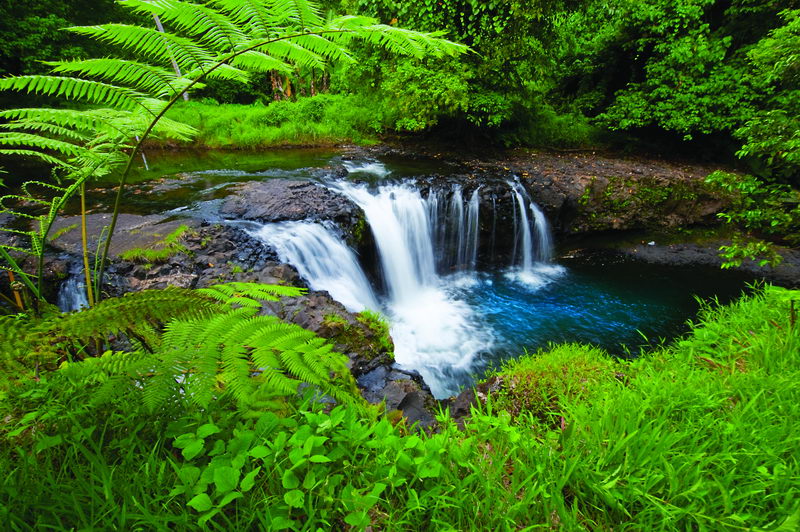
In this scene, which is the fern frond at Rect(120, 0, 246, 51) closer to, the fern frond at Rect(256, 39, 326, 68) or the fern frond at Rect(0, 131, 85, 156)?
the fern frond at Rect(256, 39, 326, 68)

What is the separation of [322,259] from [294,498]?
463cm

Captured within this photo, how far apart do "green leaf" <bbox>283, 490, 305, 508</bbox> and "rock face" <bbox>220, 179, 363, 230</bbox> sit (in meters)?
5.34

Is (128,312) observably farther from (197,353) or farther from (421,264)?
(421,264)

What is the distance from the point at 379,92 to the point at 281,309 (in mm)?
9070

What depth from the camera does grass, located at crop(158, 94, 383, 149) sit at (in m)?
12.4

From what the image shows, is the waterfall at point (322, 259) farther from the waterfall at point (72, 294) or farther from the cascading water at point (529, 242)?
the cascading water at point (529, 242)

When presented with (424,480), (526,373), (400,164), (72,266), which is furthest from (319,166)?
(424,480)

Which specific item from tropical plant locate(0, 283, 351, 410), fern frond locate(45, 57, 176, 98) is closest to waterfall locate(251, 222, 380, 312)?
fern frond locate(45, 57, 176, 98)

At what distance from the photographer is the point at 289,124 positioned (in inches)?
502

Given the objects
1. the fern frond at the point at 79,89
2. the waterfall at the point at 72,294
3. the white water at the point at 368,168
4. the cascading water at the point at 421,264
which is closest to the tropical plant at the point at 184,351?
the fern frond at the point at 79,89

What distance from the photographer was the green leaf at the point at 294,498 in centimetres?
118

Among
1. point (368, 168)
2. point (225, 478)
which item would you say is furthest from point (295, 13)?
point (368, 168)

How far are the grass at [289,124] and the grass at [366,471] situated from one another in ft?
38.3

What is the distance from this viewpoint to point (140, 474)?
1.33 metres
